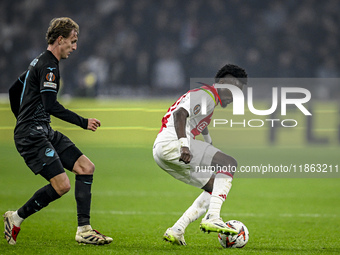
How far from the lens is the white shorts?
17.5 feet

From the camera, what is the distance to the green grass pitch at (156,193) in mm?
5605

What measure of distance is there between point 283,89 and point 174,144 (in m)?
11.2

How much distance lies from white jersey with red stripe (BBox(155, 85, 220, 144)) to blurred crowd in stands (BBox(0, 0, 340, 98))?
1160 centimetres

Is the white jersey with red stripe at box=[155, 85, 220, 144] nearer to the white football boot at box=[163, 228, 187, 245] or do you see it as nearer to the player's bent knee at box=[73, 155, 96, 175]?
the player's bent knee at box=[73, 155, 96, 175]

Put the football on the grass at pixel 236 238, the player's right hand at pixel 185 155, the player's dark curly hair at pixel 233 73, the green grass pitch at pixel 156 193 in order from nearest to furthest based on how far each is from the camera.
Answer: the player's right hand at pixel 185 155 < the football on the grass at pixel 236 238 < the player's dark curly hair at pixel 233 73 < the green grass pitch at pixel 156 193

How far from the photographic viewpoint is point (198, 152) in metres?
5.34

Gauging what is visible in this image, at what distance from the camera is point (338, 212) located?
8.21 metres

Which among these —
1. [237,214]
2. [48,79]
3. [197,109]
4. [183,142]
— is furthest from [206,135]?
[237,214]

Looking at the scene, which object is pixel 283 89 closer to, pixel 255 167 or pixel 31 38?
pixel 255 167

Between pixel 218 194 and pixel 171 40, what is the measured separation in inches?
578

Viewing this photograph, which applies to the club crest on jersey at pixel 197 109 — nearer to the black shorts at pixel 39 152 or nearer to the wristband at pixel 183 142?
the wristband at pixel 183 142

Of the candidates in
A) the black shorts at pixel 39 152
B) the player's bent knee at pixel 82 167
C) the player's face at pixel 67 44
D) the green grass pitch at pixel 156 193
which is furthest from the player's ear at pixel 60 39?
the green grass pitch at pixel 156 193

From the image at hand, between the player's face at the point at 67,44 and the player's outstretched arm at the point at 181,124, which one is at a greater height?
the player's face at the point at 67,44

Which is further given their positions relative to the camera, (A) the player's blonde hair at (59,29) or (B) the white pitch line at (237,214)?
(B) the white pitch line at (237,214)
